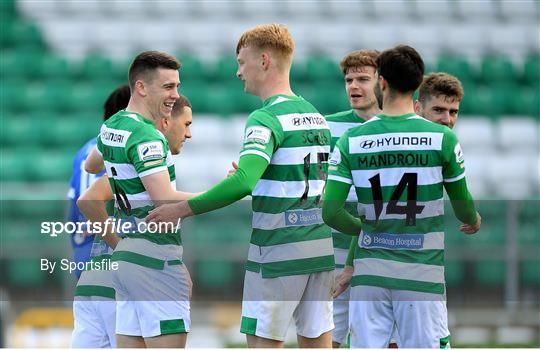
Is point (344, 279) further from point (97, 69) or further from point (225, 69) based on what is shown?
point (97, 69)

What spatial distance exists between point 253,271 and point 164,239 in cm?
41

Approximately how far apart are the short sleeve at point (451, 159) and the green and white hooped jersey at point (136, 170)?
3.63 feet

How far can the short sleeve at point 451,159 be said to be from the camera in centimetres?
435

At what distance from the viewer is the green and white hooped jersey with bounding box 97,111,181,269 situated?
4.38 meters

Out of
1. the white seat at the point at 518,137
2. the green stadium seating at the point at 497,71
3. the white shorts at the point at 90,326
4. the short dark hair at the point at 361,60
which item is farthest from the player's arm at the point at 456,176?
the green stadium seating at the point at 497,71

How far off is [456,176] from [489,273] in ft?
14.6

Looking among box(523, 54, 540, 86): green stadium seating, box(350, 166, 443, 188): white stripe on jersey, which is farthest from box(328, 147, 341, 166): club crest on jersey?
box(523, 54, 540, 86): green stadium seating

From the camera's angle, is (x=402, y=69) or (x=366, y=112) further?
(x=366, y=112)

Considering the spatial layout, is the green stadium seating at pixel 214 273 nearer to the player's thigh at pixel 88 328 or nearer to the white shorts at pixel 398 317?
the player's thigh at pixel 88 328

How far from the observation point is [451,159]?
14.3ft

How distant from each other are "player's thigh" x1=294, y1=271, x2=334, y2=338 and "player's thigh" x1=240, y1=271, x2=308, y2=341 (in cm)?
6

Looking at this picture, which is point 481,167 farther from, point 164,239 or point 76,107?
point 164,239

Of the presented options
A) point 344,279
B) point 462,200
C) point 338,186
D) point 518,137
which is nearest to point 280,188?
point 338,186

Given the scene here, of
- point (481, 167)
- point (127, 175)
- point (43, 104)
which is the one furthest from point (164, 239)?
point (43, 104)
